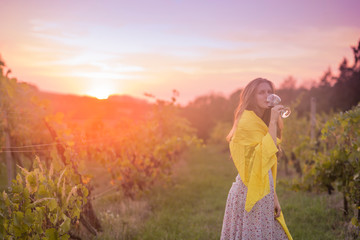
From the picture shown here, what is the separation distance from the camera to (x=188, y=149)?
17250 millimetres

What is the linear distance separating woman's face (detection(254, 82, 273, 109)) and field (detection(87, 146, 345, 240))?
2168 millimetres

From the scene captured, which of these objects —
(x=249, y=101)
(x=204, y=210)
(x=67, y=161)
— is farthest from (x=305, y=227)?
(x=67, y=161)

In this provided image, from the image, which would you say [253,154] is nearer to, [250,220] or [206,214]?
[250,220]

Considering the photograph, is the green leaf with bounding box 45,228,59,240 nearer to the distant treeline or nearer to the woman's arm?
the woman's arm

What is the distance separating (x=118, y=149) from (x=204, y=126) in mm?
21930

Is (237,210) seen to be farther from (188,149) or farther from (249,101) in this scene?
(188,149)

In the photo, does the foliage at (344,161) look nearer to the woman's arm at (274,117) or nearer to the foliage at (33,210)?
the woman's arm at (274,117)

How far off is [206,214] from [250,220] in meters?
2.71

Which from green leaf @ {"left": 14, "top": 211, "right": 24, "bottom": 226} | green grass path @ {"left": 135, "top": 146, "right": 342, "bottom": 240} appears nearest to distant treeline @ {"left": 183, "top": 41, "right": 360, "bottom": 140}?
green grass path @ {"left": 135, "top": 146, "right": 342, "bottom": 240}

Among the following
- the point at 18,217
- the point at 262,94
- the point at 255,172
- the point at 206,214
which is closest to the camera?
the point at 18,217

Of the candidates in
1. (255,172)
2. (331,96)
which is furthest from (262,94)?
(331,96)

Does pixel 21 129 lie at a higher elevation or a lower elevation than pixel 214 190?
higher

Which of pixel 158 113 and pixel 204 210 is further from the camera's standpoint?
pixel 158 113

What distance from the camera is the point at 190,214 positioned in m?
5.04
